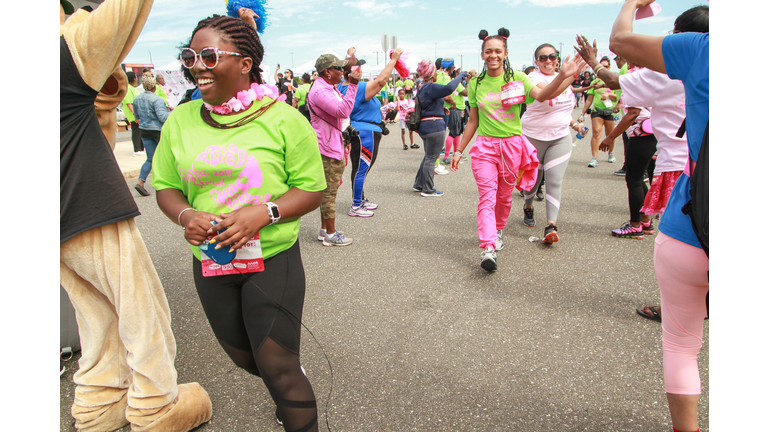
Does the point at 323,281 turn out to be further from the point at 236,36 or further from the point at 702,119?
the point at 702,119

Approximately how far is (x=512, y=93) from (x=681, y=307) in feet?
9.14

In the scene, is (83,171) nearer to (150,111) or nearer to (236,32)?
(236,32)

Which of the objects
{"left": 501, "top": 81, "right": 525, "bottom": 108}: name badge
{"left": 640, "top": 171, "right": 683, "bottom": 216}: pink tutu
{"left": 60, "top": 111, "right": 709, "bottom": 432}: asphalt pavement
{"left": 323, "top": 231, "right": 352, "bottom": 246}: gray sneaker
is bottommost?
{"left": 60, "top": 111, "right": 709, "bottom": 432}: asphalt pavement

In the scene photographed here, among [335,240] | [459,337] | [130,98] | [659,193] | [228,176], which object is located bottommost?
[459,337]

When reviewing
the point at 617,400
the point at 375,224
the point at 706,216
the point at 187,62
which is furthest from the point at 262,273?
the point at 375,224

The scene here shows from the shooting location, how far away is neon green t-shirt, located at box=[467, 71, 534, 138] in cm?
418

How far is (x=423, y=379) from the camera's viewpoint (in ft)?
8.63

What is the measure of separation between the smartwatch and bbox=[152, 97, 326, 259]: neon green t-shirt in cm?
5

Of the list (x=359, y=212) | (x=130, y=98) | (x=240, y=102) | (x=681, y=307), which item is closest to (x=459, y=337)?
(x=681, y=307)

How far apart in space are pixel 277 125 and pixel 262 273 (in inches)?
22.1

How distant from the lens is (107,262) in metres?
2.04

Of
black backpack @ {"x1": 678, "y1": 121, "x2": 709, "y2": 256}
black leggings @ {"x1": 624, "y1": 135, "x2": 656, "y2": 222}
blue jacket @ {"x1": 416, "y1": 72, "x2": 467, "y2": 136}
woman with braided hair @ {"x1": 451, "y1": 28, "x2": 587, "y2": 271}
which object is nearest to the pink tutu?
woman with braided hair @ {"x1": 451, "y1": 28, "x2": 587, "y2": 271}

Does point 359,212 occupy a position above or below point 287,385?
below

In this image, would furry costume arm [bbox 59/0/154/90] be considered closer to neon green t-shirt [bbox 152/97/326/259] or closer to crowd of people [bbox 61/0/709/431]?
crowd of people [bbox 61/0/709/431]
